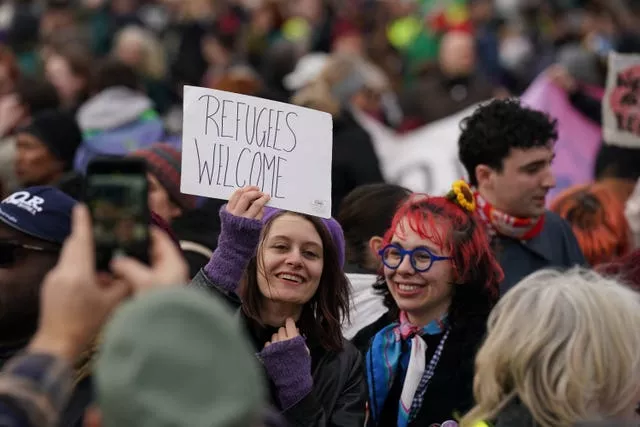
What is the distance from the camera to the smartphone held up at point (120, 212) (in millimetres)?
2643

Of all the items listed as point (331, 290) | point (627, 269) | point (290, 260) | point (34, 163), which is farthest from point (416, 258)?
point (34, 163)

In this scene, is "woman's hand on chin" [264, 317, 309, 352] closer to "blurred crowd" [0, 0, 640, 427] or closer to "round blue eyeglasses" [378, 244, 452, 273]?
"blurred crowd" [0, 0, 640, 427]

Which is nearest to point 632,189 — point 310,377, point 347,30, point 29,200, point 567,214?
point 567,214

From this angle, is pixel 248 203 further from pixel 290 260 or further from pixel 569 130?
pixel 569 130

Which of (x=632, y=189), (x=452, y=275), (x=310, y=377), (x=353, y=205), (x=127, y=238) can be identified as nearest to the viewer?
(x=127, y=238)

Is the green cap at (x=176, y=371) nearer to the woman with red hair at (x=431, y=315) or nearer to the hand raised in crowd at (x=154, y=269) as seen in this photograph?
the hand raised in crowd at (x=154, y=269)

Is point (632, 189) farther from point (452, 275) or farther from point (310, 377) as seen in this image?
point (310, 377)

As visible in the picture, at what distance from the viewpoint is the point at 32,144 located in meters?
7.77

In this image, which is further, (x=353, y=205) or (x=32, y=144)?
(x=32, y=144)

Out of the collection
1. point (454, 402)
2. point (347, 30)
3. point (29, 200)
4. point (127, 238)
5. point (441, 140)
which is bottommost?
point (454, 402)

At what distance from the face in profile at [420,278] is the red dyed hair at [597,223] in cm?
165

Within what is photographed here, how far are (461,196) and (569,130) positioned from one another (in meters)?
4.49

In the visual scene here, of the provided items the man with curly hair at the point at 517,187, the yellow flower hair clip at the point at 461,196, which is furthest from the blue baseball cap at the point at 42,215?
the man with curly hair at the point at 517,187

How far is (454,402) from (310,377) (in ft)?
1.80
